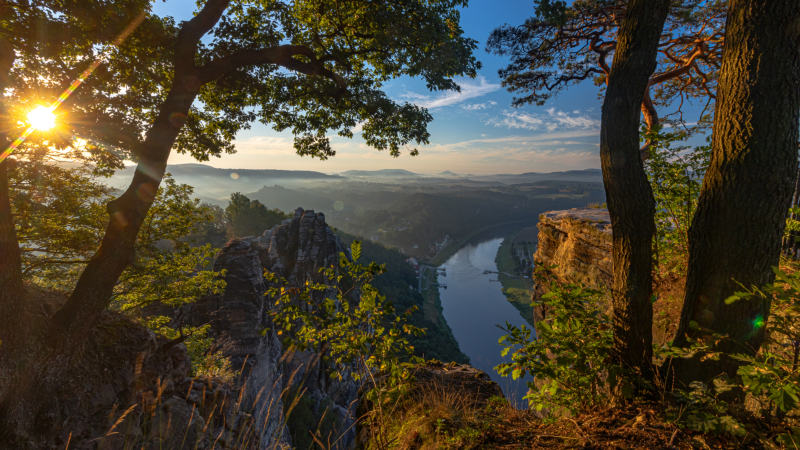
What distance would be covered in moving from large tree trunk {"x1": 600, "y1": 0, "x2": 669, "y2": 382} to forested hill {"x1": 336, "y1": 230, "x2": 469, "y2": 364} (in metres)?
22.1

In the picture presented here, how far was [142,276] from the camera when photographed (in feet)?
27.5

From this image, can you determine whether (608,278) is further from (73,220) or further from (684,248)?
(73,220)

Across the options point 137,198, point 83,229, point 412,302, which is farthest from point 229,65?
point 412,302

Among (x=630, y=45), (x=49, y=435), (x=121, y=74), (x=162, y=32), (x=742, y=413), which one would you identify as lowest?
(x=49, y=435)

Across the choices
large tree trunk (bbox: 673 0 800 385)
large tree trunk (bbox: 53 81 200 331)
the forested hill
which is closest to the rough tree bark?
large tree trunk (bbox: 53 81 200 331)

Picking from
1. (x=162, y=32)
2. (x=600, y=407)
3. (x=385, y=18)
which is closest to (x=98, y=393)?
(x=162, y=32)

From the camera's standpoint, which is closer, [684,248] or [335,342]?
[335,342]

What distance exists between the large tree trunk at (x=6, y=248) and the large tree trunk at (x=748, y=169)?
7.76 meters

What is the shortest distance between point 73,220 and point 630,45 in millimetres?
10282

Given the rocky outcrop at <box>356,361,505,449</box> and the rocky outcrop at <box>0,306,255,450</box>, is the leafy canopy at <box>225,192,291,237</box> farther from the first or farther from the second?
the rocky outcrop at <box>356,361,505,449</box>

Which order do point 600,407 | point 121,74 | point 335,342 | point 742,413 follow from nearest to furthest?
point 742,413 < point 600,407 < point 335,342 < point 121,74

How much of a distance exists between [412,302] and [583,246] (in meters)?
53.9

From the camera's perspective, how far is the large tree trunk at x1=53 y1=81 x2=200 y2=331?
433 cm

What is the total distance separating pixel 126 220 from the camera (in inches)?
173
